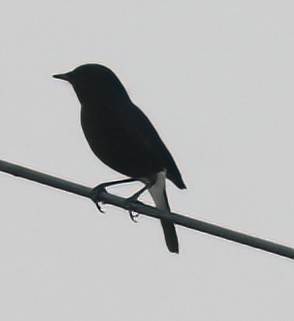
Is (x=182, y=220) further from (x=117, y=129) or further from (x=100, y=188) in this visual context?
(x=117, y=129)

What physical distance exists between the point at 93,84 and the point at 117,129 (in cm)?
35

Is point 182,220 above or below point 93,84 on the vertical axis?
below

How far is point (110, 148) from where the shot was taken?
848cm

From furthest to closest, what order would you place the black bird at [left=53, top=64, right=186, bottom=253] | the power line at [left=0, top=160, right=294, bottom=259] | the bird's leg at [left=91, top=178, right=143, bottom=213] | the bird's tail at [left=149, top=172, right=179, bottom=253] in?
the bird's tail at [left=149, top=172, right=179, bottom=253], the black bird at [left=53, top=64, right=186, bottom=253], the bird's leg at [left=91, top=178, right=143, bottom=213], the power line at [left=0, top=160, right=294, bottom=259]

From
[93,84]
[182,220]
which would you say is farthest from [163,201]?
[182,220]

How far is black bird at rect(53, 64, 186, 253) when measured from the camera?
333 inches

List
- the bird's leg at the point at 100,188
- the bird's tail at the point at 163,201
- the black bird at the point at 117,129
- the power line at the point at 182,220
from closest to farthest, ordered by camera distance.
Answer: the power line at the point at 182,220 < the bird's leg at the point at 100,188 < the black bird at the point at 117,129 < the bird's tail at the point at 163,201

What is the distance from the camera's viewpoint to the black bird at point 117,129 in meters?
8.47

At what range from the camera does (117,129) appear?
336 inches

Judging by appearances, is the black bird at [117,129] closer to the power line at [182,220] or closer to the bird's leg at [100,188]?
the bird's leg at [100,188]

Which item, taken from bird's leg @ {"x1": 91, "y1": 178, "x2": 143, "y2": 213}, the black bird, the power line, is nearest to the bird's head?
the black bird

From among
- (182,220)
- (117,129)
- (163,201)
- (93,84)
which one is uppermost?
(93,84)

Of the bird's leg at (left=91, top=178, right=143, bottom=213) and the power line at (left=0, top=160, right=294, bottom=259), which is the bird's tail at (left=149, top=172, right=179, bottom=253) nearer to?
the bird's leg at (left=91, top=178, right=143, bottom=213)

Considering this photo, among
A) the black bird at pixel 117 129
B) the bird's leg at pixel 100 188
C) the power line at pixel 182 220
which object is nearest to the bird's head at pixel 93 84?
the black bird at pixel 117 129
